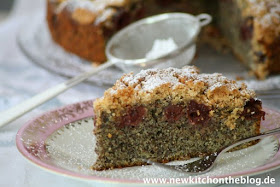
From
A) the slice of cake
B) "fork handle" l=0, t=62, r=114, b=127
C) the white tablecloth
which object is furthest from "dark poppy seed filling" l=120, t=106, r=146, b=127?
Answer: "fork handle" l=0, t=62, r=114, b=127

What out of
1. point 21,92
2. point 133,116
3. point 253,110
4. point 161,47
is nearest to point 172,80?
point 133,116

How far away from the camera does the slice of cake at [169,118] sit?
61.5 inches

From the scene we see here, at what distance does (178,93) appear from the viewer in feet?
5.15

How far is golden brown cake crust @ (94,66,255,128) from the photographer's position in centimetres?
155

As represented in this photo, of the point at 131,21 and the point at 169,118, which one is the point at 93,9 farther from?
the point at 169,118

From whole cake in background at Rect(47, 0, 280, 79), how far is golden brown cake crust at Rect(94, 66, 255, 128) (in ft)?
3.07

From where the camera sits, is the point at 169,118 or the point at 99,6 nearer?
the point at 169,118

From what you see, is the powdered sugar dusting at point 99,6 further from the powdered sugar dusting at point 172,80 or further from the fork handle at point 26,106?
the powdered sugar dusting at point 172,80

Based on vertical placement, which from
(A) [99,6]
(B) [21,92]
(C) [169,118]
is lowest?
(B) [21,92]

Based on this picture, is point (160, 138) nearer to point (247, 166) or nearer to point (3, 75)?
point (247, 166)

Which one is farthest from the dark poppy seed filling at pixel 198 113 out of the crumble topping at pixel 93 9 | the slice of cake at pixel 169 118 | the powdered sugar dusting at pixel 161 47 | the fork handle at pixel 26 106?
the crumble topping at pixel 93 9

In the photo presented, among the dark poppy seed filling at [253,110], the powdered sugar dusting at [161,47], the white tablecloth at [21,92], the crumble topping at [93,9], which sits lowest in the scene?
the white tablecloth at [21,92]

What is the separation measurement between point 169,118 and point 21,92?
1215 millimetres

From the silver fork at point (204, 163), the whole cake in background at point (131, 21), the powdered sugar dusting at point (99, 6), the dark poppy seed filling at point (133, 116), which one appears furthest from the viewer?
the powdered sugar dusting at point (99, 6)
